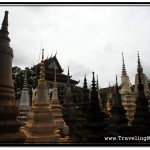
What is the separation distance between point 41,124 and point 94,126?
5.80 ft

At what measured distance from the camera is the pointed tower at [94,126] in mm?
5703

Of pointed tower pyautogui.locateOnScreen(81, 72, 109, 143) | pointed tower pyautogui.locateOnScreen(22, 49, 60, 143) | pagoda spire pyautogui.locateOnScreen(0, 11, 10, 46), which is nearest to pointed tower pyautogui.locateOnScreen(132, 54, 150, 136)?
pointed tower pyautogui.locateOnScreen(81, 72, 109, 143)

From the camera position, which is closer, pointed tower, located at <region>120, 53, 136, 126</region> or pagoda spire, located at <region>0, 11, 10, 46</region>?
pagoda spire, located at <region>0, 11, 10, 46</region>

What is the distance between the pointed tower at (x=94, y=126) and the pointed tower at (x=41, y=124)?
109 cm

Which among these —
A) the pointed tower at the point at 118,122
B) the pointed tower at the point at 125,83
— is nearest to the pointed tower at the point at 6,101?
the pointed tower at the point at 118,122

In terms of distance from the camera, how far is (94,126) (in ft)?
19.5

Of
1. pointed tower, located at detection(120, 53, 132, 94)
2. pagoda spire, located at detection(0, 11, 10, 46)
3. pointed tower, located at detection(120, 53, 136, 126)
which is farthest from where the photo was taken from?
pointed tower, located at detection(120, 53, 132, 94)

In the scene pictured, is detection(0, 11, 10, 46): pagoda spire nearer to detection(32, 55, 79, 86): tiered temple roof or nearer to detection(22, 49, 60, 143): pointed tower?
detection(22, 49, 60, 143): pointed tower

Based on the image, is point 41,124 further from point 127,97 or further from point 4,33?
point 127,97

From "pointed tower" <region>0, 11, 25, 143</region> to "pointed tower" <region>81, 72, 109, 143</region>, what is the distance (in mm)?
2610

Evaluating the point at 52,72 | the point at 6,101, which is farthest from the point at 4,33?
the point at 52,72

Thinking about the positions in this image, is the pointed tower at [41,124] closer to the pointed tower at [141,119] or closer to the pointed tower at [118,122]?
the pointed tower at [118,122]

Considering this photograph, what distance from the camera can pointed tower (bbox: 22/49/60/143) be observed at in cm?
634
